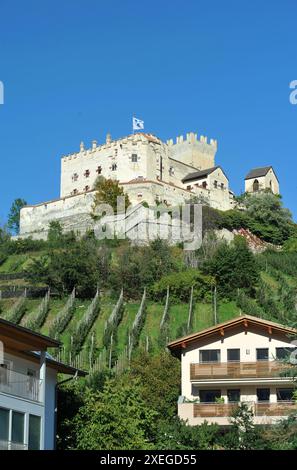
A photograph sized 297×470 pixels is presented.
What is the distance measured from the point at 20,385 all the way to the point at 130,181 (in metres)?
68.9

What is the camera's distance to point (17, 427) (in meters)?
27.1

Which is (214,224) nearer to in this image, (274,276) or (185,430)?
(274,276)

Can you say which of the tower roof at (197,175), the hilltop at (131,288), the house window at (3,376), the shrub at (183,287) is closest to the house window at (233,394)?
the hilltop at (131,288)

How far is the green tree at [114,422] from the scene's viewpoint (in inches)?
1270

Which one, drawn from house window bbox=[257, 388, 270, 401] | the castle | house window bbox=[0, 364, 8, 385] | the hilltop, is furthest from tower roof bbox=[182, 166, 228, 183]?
house window bbox=[0, 364, 8, 385]

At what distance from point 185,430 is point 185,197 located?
212 ft

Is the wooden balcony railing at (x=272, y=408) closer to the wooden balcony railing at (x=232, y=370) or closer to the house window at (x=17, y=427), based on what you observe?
the wooden balcony railing at (x=232, y=370)

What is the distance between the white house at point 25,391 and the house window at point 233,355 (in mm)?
11189

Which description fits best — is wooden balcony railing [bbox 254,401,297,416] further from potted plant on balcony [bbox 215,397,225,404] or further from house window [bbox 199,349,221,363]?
house window [bbox 199,349,221,363]

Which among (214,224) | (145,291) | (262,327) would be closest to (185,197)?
(214,224)

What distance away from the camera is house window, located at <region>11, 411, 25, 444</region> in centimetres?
2667

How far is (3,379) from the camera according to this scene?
27.2 m

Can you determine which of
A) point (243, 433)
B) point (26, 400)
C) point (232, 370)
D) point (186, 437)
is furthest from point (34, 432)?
point (232, 370)

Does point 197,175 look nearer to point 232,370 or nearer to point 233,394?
point 233,394
